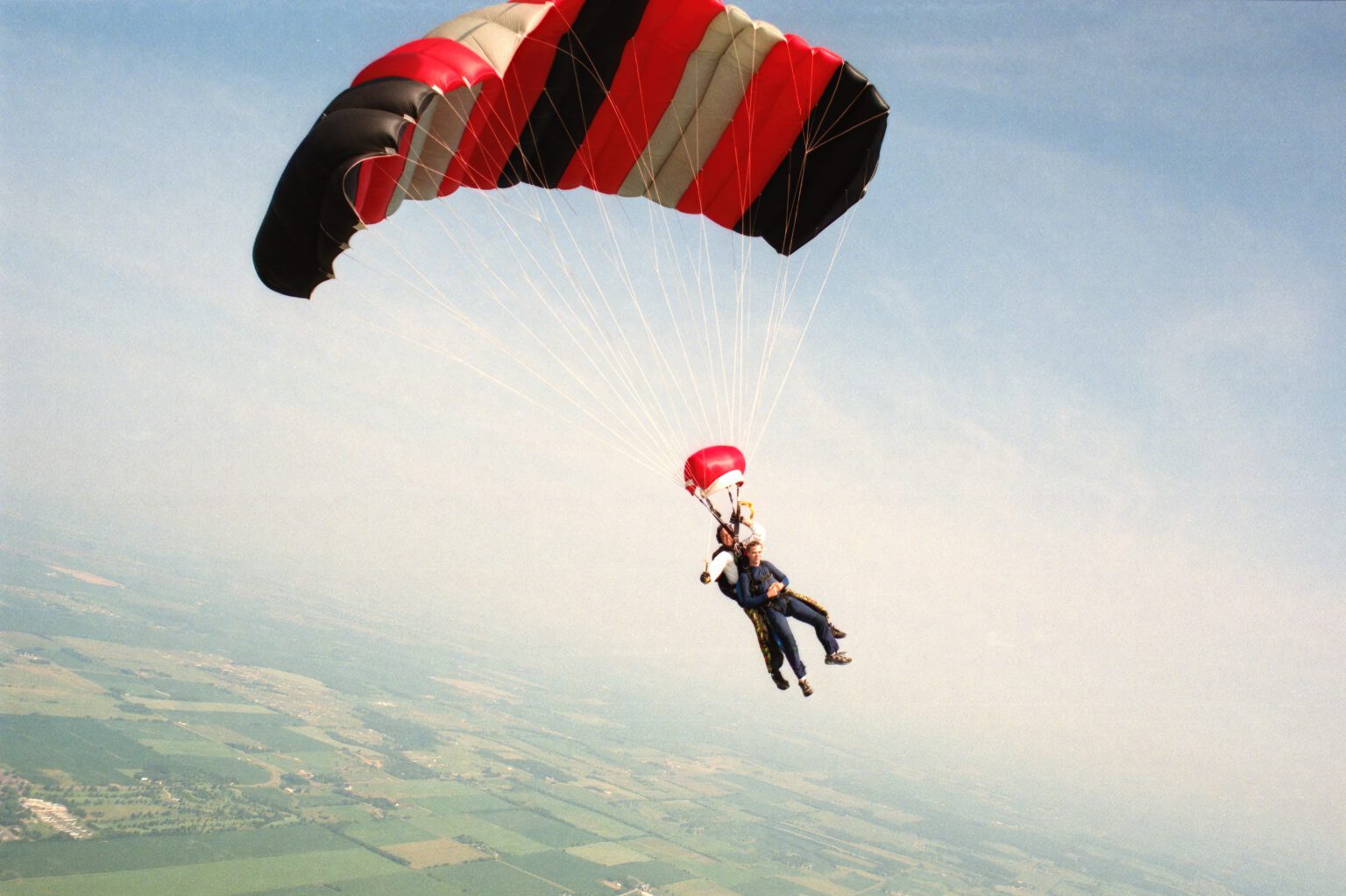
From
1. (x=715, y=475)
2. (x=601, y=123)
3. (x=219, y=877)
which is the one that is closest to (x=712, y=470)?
(x=715, y=475)

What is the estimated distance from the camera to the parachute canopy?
6.91m

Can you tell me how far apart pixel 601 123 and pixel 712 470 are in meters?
3.77

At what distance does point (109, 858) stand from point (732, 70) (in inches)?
970

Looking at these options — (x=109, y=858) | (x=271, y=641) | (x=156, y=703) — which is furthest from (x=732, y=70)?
(x=271, y=641)

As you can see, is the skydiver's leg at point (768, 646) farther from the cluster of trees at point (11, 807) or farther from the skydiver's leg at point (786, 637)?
the cluster of trees at point (11, 807)

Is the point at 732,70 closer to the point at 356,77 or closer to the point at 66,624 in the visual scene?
the point at 356,77

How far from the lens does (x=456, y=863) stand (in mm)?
27078

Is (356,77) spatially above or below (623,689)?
above

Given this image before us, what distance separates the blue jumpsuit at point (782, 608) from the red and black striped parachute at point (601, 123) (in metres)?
3.80

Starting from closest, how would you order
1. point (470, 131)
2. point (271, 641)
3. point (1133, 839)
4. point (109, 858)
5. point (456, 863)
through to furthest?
point (470, 131)
point (109, 858)
point (456, 863)
point (271, 641)
point (1133, 839)

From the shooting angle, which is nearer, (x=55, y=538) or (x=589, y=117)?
(x=589, y=117)

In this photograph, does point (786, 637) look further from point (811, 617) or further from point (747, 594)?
point (747, 594)

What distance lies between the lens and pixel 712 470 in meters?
6.94

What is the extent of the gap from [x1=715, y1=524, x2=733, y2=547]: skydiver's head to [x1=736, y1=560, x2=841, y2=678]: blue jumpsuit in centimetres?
24
